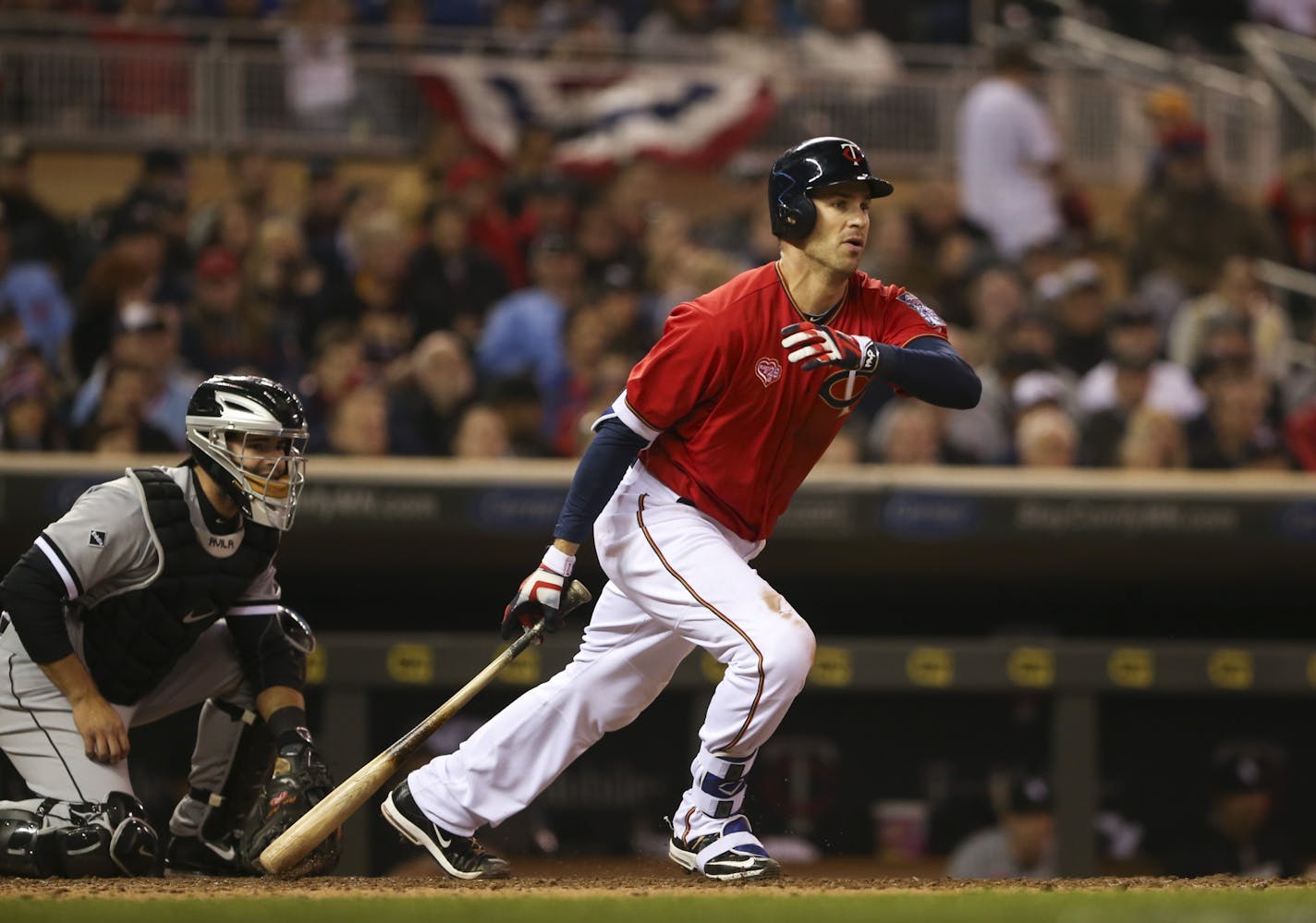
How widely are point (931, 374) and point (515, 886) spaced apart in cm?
156

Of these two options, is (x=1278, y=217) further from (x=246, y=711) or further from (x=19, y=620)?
(x=19, y=620)

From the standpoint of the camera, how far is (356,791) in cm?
454

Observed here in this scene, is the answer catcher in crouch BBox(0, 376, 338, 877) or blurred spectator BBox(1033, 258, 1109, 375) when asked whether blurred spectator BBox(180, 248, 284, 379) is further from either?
blurred spectator BBox(1033, 258, 1109, 375)

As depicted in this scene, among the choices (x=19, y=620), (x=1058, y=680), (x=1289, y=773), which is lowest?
(x=1289, y=773)

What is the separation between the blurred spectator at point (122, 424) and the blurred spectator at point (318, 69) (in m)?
3.15

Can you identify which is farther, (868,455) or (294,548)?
(868,455)

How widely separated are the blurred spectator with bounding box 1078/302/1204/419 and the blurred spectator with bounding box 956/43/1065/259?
51.7 inches

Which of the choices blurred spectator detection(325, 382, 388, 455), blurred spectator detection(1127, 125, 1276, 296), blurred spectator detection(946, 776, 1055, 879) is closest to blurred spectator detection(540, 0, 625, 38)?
blurred spectator detection(1127, 125, 1276, 296)

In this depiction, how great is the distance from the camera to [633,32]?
10.4 m

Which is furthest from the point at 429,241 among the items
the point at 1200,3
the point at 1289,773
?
the point at 1200,3

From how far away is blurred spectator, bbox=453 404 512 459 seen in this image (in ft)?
22.9

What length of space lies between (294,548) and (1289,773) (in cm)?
391

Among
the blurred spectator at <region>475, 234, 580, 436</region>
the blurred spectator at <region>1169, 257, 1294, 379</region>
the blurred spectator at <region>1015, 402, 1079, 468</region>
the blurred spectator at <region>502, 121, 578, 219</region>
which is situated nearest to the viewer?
the blurred spectator at <region>1015, 402, 1079, 468</region>

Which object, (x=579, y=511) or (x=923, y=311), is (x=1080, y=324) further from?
(x=579, y=511)
